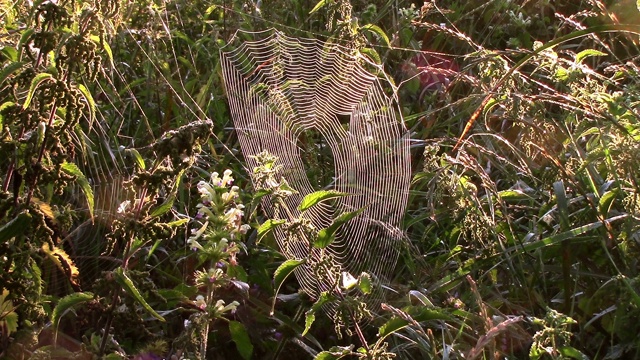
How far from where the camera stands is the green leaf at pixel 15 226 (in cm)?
136

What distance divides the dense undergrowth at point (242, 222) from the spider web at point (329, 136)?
0.26ft

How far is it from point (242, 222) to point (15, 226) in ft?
3.67

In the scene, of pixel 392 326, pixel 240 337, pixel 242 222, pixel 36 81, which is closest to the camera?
pixel 36 81

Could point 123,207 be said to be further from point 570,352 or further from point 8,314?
point 570,352

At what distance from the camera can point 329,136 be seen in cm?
323

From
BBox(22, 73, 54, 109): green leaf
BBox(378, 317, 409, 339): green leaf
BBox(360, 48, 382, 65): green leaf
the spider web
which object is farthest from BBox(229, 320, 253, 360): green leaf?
BBox(360, 48, 382, 65): green leaf

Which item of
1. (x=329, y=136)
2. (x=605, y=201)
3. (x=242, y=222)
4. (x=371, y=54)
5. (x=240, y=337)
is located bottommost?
(x=240, y=337)

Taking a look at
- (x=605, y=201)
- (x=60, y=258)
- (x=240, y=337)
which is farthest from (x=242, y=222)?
(x=605, y=201)

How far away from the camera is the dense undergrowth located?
1.38m

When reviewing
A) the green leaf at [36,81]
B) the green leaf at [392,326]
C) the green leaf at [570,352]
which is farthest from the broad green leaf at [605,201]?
the green leaf at [36,81]

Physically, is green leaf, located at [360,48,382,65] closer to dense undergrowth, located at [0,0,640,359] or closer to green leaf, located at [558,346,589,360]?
dense undergrowth, located at [0,0,640,359]

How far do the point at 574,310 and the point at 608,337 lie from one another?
11 cm

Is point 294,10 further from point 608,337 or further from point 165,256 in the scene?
point 608,337

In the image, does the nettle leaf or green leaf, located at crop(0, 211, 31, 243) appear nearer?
green leaf, located at crop(0, 211, 31, 243)
